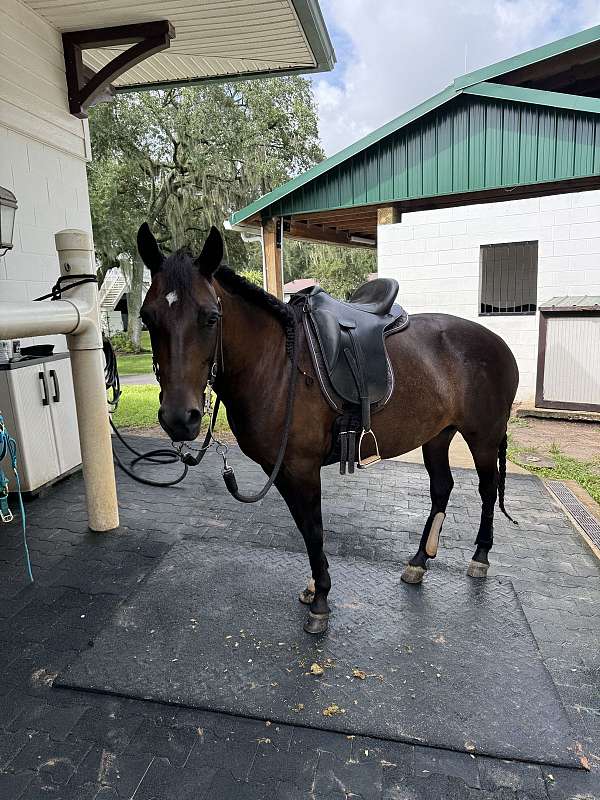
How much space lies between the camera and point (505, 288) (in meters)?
8.07

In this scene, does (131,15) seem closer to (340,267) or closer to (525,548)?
(525,548)

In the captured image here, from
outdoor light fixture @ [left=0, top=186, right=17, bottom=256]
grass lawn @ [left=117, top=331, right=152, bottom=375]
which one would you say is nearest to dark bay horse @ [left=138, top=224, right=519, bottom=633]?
outdoor light fixture @ [left=0, top=186, right=17, bottom=256]

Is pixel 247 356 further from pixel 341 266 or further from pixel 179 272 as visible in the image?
pixel 341 266

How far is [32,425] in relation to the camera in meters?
3.98

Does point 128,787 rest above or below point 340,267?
below

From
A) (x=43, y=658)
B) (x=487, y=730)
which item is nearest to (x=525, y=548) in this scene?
(x=487, y=730)

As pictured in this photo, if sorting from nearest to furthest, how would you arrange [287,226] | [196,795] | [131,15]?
1. [196,795]
2. [131,15]
3. [287,226]

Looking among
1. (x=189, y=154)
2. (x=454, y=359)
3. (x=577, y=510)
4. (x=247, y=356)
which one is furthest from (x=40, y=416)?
(x=189, y=154)

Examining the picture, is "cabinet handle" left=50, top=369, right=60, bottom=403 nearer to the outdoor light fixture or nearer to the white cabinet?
the white cabinet

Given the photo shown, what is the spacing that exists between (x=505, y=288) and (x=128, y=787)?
8.16 m

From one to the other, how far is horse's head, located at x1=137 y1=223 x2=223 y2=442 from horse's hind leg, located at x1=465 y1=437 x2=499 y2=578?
69.2 inches

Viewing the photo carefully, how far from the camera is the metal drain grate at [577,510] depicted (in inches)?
134

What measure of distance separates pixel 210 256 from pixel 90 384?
1.82 metres

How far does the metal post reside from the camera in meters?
3.15
